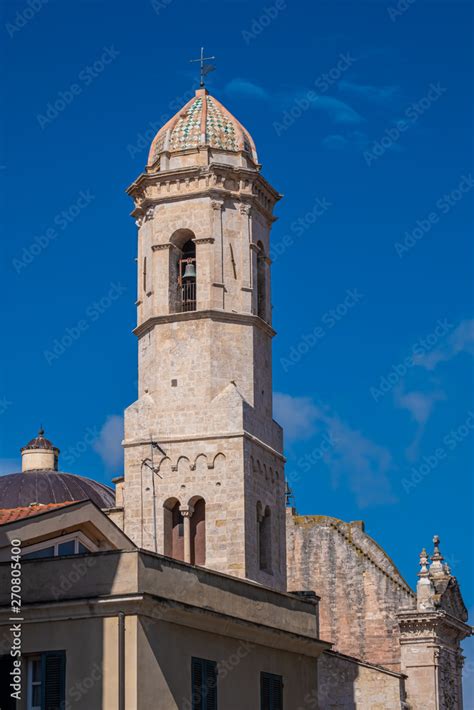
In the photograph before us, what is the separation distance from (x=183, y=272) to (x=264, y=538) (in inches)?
330

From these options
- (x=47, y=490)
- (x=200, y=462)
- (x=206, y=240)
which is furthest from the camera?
(x=47, y=490)

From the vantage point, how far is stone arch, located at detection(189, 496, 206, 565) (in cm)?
4512

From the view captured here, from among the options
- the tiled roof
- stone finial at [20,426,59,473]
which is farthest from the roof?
the tiled roof

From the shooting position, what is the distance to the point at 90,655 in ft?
93.4

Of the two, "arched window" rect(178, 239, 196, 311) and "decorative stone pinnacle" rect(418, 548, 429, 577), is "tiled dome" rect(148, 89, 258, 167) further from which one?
"decorative stone pinnacle" rect(418, 548, 429, 577)

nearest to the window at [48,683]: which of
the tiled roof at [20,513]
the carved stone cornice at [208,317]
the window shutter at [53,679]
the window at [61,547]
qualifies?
the window shutter at [53,679]

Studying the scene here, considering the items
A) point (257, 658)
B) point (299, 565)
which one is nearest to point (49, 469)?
point (299, 565)

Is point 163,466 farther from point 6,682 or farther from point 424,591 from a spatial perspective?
point 6,682

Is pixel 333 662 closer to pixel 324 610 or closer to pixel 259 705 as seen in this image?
pixel 324 610

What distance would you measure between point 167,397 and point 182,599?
53.5 feet

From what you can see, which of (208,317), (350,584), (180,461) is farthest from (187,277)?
(350,584)

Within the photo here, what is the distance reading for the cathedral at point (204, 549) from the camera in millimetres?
28891

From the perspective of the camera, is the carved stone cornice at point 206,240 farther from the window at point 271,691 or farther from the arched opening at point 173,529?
the window at point 271,691

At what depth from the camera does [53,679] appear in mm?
28625
